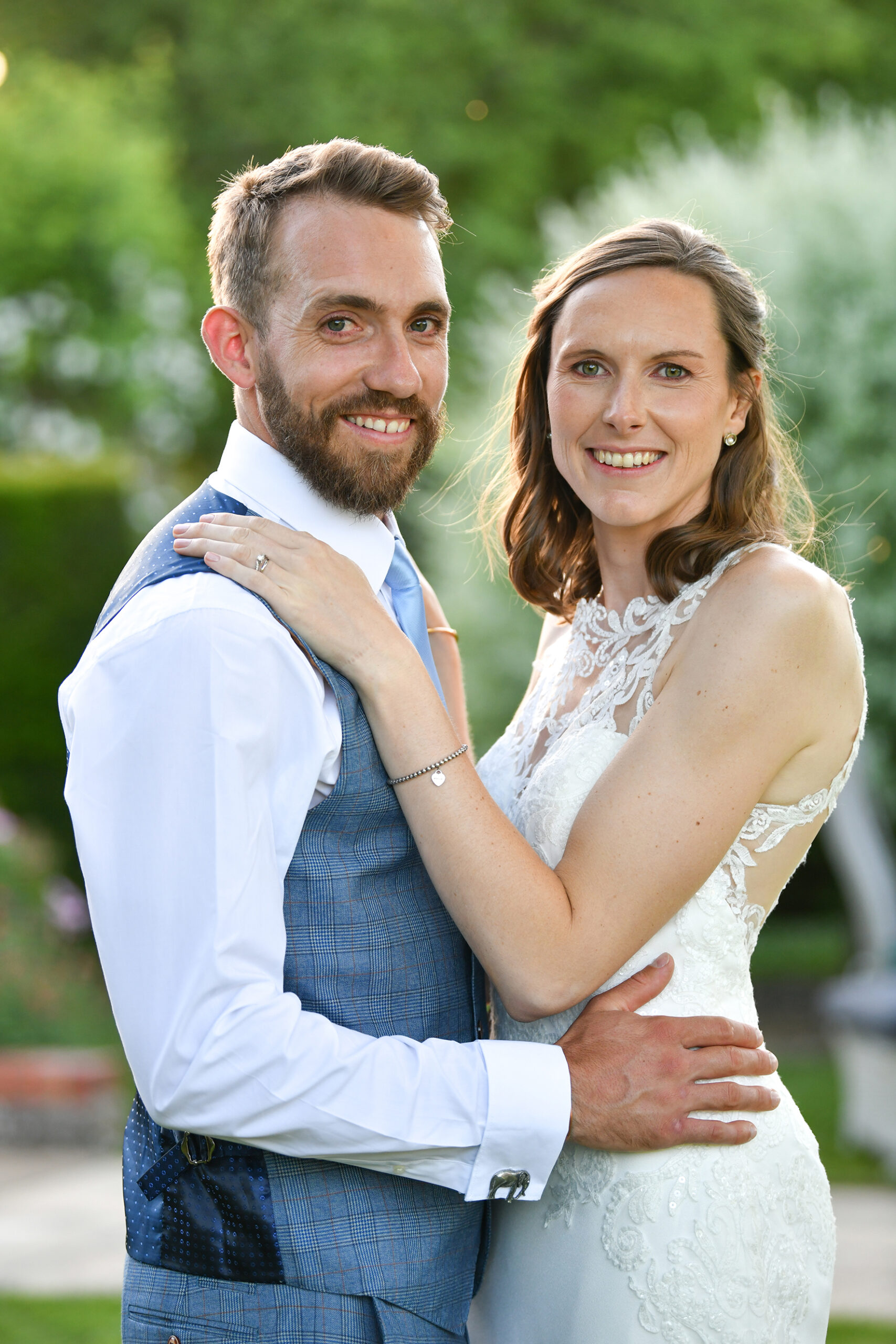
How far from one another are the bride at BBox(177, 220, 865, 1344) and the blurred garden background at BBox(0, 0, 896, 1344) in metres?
6.43

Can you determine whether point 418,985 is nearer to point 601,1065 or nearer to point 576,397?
point 601,1065

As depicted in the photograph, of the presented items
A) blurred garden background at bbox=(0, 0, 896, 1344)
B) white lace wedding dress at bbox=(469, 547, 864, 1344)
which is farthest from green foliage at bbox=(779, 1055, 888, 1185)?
white lace wedding dress at bbox=(469, 547, 864, 1344)

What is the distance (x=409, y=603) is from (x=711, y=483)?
641mm

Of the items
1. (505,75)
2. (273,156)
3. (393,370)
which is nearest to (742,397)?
(393,370)

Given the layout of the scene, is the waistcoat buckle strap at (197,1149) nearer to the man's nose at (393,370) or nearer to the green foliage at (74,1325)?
the man's nose at (393,370)

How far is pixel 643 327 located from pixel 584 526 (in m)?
0.56

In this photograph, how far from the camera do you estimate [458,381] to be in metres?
14.3

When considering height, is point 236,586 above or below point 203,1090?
above

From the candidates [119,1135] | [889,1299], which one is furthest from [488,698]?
[889,1299]

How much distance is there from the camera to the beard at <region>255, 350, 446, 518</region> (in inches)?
82.1

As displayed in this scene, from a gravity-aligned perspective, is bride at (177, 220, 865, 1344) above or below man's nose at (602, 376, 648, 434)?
below

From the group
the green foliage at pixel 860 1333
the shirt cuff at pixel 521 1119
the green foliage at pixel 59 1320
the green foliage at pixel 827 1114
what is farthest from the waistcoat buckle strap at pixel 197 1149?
the green foliage at pixel 827 1114

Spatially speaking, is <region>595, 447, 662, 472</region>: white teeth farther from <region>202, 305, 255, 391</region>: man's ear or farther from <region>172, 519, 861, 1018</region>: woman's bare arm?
<region>202, 305, 255, 391</region>: man's ear

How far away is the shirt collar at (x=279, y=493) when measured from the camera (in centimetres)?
211
